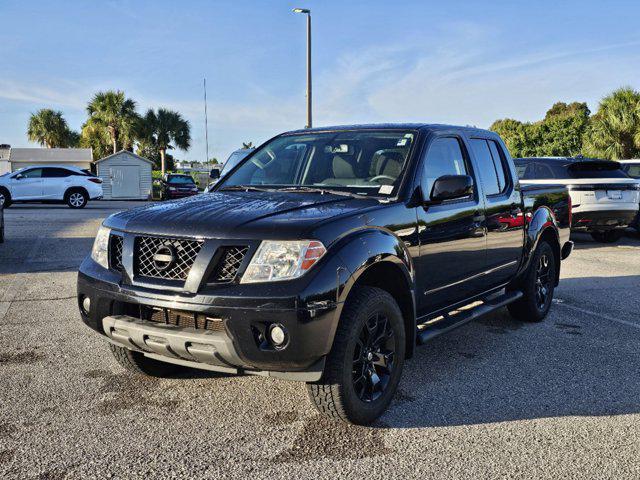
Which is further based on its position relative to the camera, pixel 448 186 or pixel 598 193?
pixel 598 193

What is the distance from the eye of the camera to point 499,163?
539 centimetres

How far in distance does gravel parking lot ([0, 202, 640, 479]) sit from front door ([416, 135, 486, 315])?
0.60 meters

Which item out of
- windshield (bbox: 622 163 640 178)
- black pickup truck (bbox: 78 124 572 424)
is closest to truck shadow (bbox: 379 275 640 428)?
black pickup truck (bbox: 78 124 572 424)

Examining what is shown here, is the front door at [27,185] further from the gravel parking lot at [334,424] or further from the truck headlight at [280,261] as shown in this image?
the truck headlight at [280,261]

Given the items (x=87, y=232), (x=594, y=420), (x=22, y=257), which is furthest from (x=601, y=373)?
(x=87, y=232)

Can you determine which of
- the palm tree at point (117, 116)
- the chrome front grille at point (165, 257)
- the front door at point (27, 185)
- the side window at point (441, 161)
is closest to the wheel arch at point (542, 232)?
the side window at point (441, 161)

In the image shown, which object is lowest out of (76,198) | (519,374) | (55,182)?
(519,374)

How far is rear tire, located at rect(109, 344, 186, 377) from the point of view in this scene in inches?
159

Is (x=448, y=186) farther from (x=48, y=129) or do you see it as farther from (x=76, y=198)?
(x=48, y=129)

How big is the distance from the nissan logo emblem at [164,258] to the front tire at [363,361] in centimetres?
95

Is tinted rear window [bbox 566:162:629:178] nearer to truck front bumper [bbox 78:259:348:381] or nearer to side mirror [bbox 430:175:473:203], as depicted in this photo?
side mirror [bbox 430:175:473:203]

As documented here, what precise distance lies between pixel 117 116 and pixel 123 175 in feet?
43.5

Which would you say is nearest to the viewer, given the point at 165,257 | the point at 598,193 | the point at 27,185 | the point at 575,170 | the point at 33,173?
the point at 165,257

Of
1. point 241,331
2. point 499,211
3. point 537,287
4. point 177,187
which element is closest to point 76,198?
point 177,187
